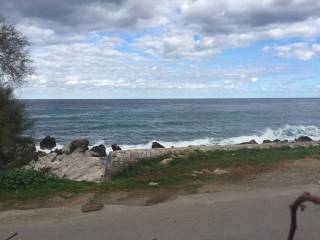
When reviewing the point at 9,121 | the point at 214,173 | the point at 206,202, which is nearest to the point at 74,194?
the point at 206,202

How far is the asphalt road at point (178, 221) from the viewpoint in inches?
238

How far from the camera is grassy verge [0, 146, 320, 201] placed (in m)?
8.59

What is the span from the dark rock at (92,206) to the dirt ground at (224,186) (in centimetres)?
16

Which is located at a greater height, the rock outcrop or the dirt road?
the dirt road

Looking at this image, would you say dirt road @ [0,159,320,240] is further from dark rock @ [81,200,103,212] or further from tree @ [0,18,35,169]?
tree @ [0,18,35,169]

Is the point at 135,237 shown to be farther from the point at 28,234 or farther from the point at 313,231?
the point at 313,231

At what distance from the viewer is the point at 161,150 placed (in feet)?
41.5

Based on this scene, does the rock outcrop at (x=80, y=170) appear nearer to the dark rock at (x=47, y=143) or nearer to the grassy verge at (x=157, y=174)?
the grassy verge at (x=157, y=174)

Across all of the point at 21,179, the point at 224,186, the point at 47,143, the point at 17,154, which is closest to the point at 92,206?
the point at 21,179

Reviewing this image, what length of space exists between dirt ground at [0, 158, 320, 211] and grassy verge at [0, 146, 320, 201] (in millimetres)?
297

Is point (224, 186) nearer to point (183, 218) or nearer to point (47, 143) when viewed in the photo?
point (183, 218)

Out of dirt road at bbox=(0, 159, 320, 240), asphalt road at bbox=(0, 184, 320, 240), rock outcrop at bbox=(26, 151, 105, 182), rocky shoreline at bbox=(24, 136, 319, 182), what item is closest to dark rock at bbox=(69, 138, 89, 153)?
rocky shoreline at bbox=(24, 136, 319, 182)

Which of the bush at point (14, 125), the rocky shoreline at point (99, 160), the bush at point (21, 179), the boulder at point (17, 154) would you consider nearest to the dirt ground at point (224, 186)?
the bush at point (21, 179)

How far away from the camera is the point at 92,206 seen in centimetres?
748
